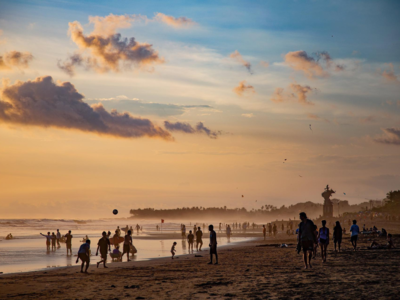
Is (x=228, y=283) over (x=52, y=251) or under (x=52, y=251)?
over

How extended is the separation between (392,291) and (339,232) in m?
11.6

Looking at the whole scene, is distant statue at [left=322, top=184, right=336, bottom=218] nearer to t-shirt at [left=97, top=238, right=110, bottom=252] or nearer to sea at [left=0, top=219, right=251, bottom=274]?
sea at [left=0, top=219, right=251, bottom=274]

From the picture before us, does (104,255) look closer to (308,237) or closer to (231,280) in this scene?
(231,280)

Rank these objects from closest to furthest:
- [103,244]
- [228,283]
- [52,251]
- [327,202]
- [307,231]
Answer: [228,283] → [307,231] → [103,244] → [52,251] → [327,202]

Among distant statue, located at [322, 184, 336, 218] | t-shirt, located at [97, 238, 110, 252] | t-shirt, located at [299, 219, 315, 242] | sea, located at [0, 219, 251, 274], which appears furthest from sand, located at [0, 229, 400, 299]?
distant statue, located at [322, 184, 336, 218]

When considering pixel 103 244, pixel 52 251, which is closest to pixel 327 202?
pixel 52 251

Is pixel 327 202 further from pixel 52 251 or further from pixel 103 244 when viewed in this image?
pixel 103 244

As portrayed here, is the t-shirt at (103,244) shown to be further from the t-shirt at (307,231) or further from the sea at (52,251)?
the t-shirt at (307,231)

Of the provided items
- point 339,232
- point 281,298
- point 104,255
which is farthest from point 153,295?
point 339,232

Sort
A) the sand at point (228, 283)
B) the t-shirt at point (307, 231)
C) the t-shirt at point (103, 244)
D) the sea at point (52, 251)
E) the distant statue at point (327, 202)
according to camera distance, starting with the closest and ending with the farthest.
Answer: the sand at point (228, 283) < the t-shirt at point (307, 231) < the t-shirt at point (103, 244) < the sea at point (52, 251) < the distant statue at point (327, 202)

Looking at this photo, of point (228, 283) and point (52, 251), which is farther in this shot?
point (52, 251)

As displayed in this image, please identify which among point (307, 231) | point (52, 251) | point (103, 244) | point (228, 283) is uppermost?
point (307, 231)

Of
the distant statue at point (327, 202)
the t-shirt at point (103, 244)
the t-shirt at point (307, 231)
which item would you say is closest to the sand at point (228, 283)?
the t-shirt at point (307, 231)

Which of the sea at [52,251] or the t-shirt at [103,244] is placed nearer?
the t-shirt at [103,244]
